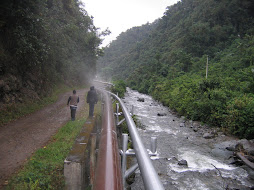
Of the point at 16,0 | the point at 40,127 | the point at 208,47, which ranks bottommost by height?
the point at 40,127

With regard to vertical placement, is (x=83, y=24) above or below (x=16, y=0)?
above

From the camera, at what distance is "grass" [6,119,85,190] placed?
11.2 feet

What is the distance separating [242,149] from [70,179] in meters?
7.59

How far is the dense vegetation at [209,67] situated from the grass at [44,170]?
874 cm

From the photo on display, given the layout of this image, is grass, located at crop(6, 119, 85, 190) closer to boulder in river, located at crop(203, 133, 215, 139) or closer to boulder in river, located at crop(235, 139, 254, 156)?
boulder in river, located at crop(235, 139, 254, 156)

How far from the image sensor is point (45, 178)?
11.9 feet

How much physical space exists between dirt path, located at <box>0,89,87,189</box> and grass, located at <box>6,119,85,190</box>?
26cm

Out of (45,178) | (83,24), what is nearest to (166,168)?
(45,178)

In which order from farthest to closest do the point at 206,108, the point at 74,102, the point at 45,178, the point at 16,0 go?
1. the point at 206,108
2. the point at 16,0
3. the point at 74,102
4. the point at 45,178

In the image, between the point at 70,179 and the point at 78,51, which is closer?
the point at 70,179

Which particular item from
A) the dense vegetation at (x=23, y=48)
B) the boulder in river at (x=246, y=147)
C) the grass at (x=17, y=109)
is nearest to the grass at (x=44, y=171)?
the grass at (x=17, y=109)

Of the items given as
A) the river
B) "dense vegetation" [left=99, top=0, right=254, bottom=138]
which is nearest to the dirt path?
the river

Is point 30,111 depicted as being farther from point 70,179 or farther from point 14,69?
point 70,179

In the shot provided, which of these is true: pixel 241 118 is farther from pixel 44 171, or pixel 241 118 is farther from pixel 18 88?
pixel 18 88
